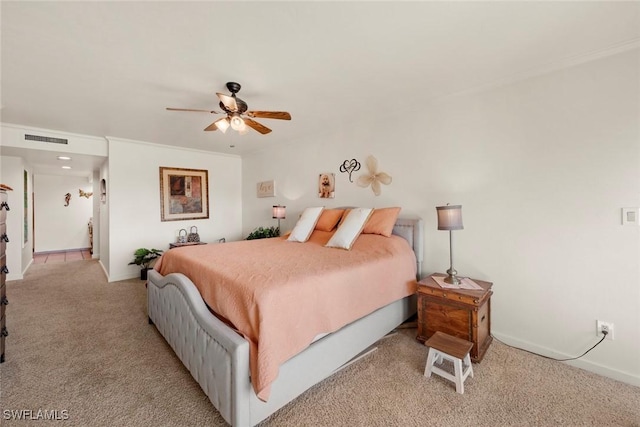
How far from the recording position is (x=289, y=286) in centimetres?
147

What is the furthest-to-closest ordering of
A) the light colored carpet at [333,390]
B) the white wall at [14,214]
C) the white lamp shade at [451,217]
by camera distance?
the white wall at [14,214] < the white lamp shade at [451,217] < the light colored carpet at [333,390]

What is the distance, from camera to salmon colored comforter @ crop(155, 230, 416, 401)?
1.32 meters

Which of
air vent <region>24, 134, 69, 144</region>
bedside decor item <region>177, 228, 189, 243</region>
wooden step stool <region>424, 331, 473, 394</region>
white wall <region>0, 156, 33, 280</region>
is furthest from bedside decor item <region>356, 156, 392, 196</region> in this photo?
white wall <region>0, 156, 33, 280</region>

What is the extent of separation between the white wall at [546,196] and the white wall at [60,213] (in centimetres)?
887

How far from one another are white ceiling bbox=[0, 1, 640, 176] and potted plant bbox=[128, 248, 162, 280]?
2231 millimetres

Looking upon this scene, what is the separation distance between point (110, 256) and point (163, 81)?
3.28 m

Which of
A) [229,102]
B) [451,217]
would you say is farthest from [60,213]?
[451,217]

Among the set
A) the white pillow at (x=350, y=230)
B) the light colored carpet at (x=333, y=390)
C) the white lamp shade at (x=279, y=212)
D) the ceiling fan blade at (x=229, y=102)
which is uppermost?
the ceiling fan blade at (x=229, y=102)

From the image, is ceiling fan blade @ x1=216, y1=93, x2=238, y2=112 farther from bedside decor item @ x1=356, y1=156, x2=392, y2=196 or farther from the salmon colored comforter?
bedside decor item @ x1=356, y1=156, x2=392, y2=196

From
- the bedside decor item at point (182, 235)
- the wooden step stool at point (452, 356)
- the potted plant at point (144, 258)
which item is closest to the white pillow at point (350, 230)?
the wooden step stool at point (452, 356)

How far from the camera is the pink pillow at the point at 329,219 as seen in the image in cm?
319

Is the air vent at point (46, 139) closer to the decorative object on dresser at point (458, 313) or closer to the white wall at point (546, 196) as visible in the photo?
the white wall at point (546, 196)

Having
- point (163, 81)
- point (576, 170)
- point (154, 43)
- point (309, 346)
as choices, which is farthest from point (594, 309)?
point (163, 81)

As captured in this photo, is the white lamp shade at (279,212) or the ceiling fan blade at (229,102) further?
the white lamp shade at (279,212)
